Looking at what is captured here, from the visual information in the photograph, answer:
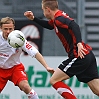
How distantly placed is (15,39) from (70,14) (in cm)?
365

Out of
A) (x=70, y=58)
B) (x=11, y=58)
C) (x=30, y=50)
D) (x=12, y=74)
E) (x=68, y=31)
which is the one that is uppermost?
(x=68, y=31)

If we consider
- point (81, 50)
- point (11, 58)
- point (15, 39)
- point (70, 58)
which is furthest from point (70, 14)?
point (81, 50)

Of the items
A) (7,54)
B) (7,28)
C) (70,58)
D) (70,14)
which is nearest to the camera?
(70,58)

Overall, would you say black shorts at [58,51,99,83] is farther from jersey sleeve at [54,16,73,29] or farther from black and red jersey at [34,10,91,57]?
jersey sleeve at [54,16,73,29]

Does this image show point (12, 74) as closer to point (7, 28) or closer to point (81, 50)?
point (7, 28)

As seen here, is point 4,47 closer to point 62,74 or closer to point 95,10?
point 62,74

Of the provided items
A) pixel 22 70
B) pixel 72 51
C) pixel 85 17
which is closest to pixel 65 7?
pixel 85 17

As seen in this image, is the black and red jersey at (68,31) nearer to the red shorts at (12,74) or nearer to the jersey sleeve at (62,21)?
the jersey sleeve at (62,21)

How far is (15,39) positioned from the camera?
905 cm

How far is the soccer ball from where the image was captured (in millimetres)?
9062

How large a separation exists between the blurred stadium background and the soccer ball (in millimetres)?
3387

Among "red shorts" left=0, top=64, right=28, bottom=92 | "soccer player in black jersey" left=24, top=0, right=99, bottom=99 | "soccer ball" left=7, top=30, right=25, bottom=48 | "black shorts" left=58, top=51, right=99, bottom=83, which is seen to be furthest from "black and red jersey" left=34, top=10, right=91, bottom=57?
"red shorts" left=0, top=64, right=28, bottom=92

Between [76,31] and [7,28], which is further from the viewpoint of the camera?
[7,28]

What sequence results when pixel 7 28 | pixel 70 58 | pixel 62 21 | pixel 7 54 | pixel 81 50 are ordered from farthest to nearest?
1. pixel 7 54
2. pixel 7 28
3. pixel 70 58
4. pixel 62 21
5. pixel 81 50
